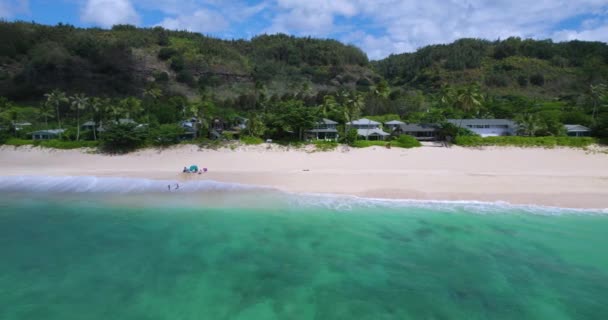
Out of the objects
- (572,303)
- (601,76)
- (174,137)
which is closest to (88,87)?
(174,137)

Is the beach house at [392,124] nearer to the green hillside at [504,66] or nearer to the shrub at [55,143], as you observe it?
the shrub at [55,143]

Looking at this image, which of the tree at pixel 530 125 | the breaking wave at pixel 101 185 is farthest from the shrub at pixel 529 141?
the breaking wave at pixel 101 185

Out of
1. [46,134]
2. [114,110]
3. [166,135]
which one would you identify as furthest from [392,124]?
[46,134]

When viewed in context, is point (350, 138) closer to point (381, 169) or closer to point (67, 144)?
point (381, 169)

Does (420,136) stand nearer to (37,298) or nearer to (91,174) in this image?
(91,174)

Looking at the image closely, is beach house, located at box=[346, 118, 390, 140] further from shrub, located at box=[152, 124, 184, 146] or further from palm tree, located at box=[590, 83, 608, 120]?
palm tree, located at box=[590, 83, 608, 120]
